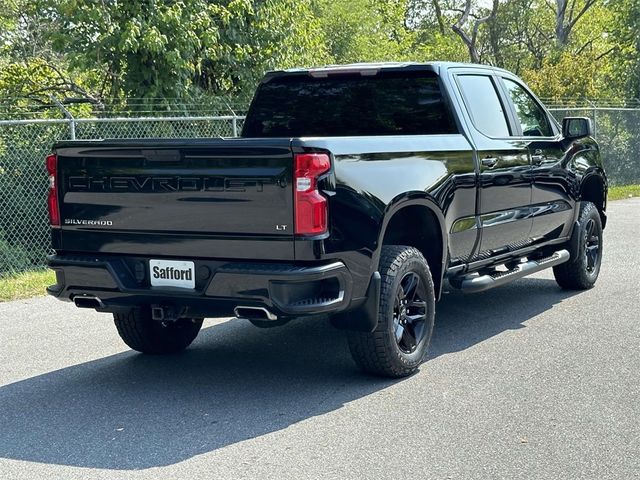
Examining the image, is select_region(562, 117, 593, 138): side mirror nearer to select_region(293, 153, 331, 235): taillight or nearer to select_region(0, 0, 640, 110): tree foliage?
select_region(293, 153, 331, 235): taillight

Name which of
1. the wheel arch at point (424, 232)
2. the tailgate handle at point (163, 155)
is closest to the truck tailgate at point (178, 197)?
the tailgate handle at point (163, 155)

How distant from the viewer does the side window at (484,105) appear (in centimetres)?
717

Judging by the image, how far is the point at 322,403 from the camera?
550 cm

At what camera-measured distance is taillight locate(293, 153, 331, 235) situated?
5109 mm

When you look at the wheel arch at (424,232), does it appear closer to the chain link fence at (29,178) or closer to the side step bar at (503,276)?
the side step bar at (503,276)

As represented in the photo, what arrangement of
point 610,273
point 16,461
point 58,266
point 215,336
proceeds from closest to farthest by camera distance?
point 16,461
point 58,266
point 215,336
point 610,273

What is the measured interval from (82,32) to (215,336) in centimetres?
725

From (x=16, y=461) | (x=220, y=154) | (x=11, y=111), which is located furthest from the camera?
(x=11, y=111)

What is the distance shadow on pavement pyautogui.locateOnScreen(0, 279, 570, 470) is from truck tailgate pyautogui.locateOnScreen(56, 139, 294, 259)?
0.90 meters

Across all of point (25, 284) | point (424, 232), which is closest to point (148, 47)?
point (25, 284)

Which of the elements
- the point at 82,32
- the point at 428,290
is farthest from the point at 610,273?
the point at 82,32

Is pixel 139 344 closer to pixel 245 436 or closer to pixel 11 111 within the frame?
pixel 245 436

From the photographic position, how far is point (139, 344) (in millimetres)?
6637

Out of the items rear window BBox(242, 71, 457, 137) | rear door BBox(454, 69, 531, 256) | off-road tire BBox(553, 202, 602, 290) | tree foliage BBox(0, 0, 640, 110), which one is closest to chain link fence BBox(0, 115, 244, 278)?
tree foliage BBox(0, 0, 640, 110)
